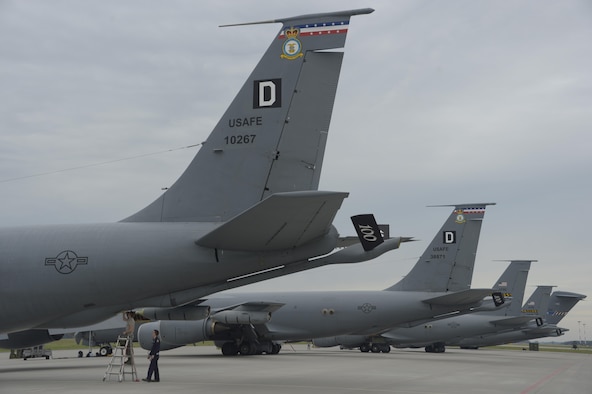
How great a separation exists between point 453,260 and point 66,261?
24.6 metres

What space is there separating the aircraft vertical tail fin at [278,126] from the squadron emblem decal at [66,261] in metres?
2.47

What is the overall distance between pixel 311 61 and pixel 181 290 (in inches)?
213

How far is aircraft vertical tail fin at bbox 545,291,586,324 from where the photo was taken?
66812 millimetres

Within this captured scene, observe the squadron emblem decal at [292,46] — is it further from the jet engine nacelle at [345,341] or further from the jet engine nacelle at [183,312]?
the jet engine nacelle at [345,341]

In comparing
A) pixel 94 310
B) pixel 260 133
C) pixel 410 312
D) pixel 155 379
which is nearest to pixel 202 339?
pixel 410 312

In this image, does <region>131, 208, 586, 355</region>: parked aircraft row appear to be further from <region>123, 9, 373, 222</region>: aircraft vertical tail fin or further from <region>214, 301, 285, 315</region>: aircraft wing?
<region>123, 9, 373, 222</region>: aircraft vertical tail fin

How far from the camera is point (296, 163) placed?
14.3 metres

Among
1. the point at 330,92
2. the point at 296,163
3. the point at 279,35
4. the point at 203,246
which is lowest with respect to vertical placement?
the point at 203,246

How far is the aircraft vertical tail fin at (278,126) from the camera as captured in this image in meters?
14.3

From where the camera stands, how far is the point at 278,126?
569 inches

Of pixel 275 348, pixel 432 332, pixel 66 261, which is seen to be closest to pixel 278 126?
pixel 66 261

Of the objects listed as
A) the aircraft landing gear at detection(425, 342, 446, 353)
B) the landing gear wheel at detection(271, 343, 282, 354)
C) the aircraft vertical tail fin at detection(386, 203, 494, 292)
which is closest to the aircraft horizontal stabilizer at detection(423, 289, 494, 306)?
the aircraft vertical tail fin at detection(386, 203, 494, 292)

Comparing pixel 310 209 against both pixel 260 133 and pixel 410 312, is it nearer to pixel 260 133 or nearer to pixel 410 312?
pixel 260 133

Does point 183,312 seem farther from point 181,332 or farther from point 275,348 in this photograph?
point 275,348
